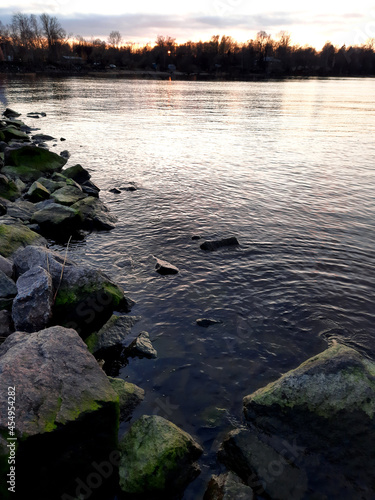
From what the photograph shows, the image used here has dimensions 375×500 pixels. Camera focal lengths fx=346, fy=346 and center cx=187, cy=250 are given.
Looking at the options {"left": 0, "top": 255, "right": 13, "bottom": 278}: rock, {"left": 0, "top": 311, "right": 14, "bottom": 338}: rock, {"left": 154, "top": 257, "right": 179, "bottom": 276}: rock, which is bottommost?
{"left": 154, "top": 257, "right": 179, "bottom": 276}: rock

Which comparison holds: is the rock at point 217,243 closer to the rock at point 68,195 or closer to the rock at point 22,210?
the rock at point 68,195

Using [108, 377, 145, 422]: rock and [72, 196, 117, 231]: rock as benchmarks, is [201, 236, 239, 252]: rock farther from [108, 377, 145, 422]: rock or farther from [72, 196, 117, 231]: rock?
[108, 377, 145, 422]: rock

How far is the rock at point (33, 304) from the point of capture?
7902 millimetres

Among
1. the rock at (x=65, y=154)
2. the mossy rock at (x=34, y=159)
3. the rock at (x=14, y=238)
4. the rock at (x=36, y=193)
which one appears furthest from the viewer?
the rock at (x=65, y=154)

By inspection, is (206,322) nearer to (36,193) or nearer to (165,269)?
(165,269)

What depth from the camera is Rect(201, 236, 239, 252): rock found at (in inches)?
575

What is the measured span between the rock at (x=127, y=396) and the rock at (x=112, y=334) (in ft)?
5.16

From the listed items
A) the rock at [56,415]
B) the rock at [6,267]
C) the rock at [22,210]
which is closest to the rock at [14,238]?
the rock at [6,267]

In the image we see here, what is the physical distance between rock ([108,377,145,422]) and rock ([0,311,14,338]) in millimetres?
2773

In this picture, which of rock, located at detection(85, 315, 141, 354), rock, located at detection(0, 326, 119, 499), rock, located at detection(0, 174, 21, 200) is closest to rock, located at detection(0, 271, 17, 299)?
rock, located at detection(85, 315, 141, 354)

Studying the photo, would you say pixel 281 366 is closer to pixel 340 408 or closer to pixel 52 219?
pixel 340 408

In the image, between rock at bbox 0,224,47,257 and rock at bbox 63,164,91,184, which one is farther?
rock at bbox 63,164,91,184

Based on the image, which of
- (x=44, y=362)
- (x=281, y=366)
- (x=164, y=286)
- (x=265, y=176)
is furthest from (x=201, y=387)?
(x=265, y=176)

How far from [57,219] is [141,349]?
9370 millimetres
